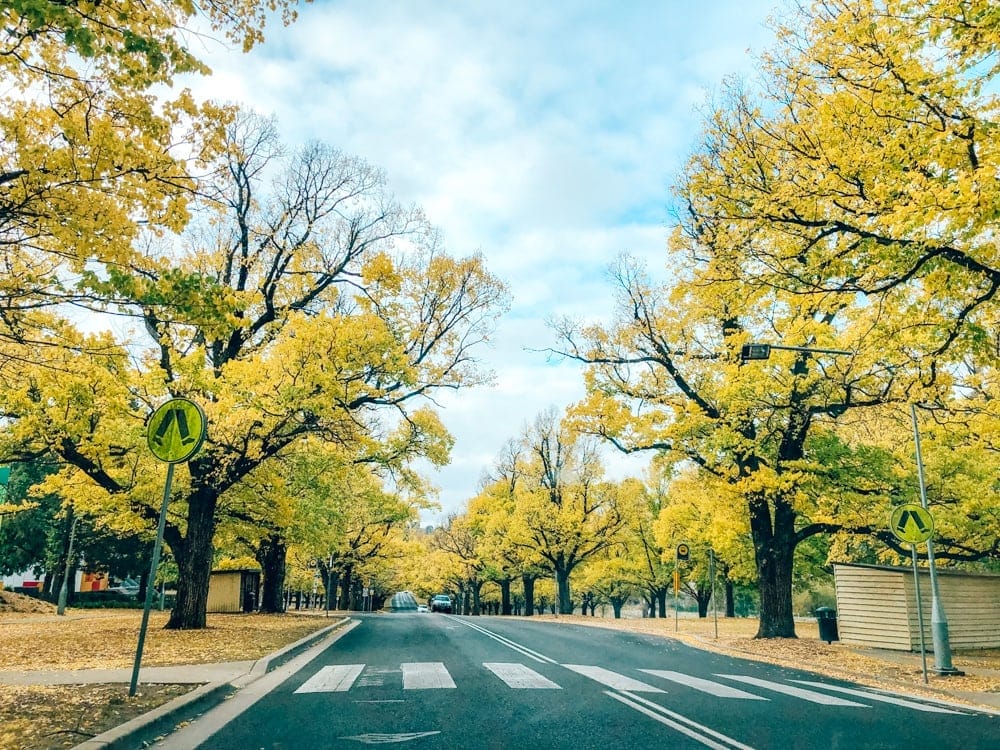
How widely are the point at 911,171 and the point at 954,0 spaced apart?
1954mm

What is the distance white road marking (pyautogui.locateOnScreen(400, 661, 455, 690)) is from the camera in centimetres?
955

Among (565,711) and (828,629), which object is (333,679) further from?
(828,629)

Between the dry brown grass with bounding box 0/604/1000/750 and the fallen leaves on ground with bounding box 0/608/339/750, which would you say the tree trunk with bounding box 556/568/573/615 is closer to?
the dry brown grass with bounding box 0/604/1000/750

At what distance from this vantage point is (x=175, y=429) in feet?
27.6

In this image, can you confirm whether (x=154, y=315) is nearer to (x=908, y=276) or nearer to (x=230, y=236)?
(x=908, y=276)

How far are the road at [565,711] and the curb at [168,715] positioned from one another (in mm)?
254

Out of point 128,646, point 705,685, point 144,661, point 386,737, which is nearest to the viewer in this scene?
point 386,737

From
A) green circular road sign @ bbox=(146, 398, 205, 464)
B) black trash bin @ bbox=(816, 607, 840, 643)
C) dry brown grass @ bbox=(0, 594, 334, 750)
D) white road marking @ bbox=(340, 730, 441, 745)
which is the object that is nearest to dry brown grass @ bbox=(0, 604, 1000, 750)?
dry brown grass @ bbox=(0, 594, 334, 750)

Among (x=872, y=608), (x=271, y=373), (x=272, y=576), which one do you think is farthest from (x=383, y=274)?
(x=272, y=576)

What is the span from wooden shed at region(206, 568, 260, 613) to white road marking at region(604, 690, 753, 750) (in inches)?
1355

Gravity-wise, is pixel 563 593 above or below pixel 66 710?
below

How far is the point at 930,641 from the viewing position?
59.4 ft

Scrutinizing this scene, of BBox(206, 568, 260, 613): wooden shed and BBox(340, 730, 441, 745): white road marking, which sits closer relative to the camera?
BBox(340, 730, 441, 745): white road marking

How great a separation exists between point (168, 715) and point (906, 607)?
58.9ft
